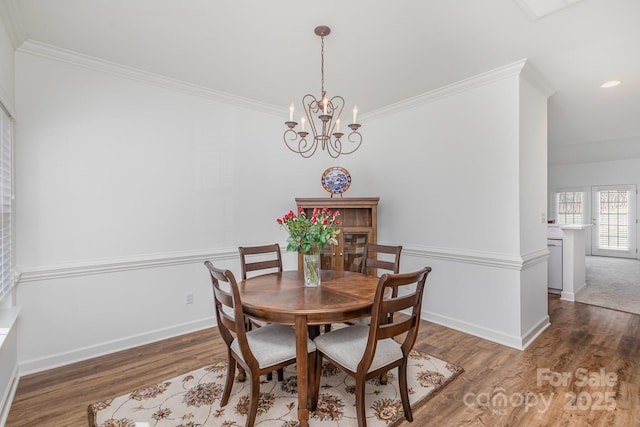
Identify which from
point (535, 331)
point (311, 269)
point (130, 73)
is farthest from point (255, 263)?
point (535, 331)

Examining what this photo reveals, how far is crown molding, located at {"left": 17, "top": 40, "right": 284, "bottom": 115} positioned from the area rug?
8.57ft

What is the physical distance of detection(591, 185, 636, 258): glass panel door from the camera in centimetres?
735

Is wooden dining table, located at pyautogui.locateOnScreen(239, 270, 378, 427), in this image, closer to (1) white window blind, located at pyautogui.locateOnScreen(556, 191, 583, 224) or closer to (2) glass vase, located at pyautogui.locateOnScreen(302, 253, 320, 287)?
(2) glass vase, located at pyautogui.locateOnScreen(302, 253, 320, 287)

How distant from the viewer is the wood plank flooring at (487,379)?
1.84 m

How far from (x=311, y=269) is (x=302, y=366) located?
2.13 feet

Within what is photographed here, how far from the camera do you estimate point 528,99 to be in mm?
2820

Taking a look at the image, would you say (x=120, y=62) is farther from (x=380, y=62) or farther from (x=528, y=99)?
(x=528, y=99)

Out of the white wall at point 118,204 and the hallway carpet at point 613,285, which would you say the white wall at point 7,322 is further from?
Answer: the hallway carpet at point 613,285

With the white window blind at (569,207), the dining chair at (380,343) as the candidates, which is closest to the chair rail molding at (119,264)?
the dining chair at (380,343)

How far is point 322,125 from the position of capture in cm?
348

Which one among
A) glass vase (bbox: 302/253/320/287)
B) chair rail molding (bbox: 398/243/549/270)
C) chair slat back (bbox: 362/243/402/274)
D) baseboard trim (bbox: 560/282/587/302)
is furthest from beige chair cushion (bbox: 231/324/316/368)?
baseboard trim (bbox: 560/282/587/302)

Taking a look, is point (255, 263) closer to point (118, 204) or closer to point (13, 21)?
point (118, 204)

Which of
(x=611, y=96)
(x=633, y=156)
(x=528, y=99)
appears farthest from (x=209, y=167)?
(x=633, y=156)

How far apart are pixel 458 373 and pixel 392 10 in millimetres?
2621
